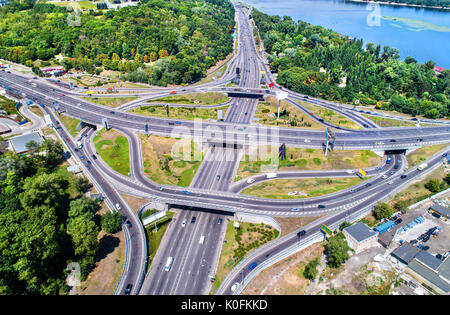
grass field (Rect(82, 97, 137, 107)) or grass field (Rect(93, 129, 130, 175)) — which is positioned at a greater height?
grass field (Rect(82, 97, 137, 107))

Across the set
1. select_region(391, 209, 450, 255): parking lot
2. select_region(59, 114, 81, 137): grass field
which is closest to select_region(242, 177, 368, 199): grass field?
select_region(391, 209, 450, 255): parking lot

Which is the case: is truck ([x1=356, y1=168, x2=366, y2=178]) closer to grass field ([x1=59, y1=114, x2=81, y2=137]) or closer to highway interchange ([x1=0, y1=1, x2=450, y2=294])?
highway interchange ([x1=0, y1=1, x2=450, y2=294])

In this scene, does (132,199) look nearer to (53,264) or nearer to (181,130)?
(53,264)

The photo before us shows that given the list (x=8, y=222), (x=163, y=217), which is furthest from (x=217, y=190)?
(x=8, y=222)

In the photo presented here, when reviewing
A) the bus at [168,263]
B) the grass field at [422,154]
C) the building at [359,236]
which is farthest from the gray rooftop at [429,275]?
the bus at [168,263]

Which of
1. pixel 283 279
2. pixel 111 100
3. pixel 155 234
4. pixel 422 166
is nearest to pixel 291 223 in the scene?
pixel 283 279

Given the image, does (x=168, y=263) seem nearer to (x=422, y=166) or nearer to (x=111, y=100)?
(x=422, y=166)
